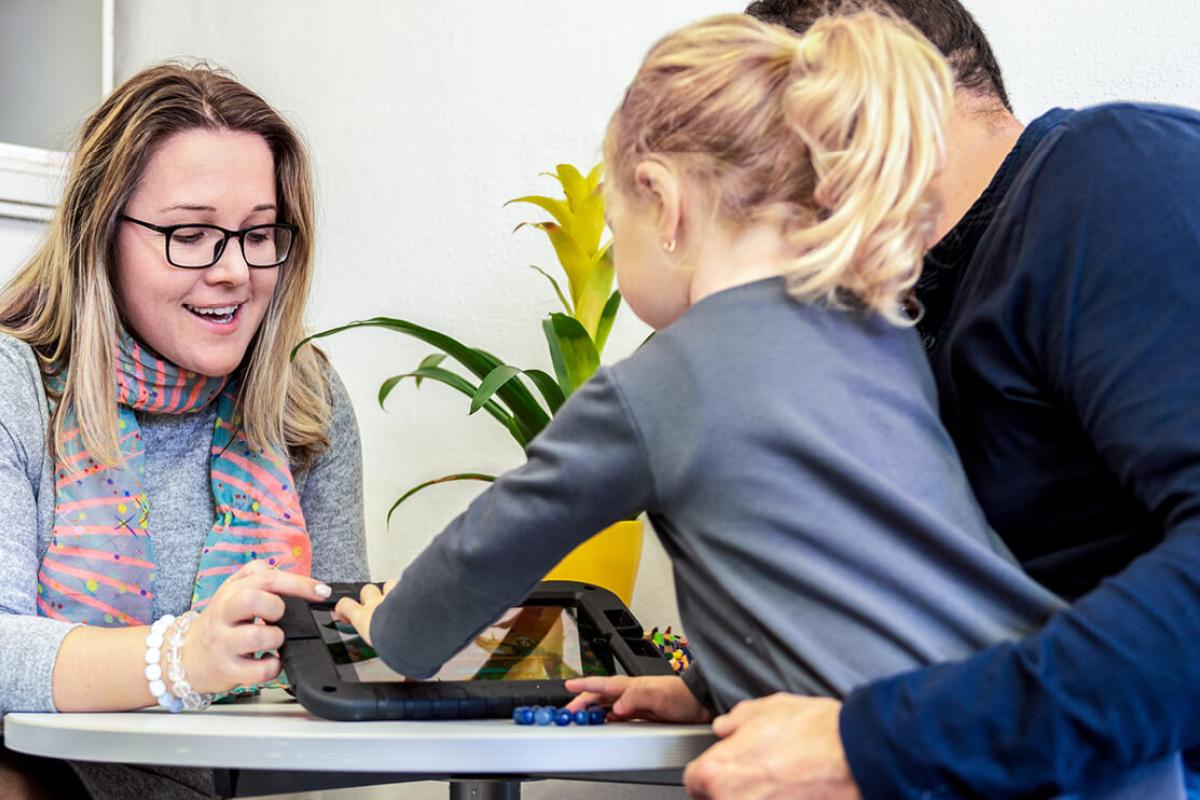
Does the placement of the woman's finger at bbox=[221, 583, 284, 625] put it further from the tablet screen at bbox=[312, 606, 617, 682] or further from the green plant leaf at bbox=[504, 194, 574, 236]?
the green plant leaf at bbox=[504, 194, 574, 236]

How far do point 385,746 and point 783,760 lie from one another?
0.86ft

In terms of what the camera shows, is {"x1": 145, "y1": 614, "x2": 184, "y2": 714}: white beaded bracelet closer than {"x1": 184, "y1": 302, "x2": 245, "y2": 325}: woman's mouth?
Yes

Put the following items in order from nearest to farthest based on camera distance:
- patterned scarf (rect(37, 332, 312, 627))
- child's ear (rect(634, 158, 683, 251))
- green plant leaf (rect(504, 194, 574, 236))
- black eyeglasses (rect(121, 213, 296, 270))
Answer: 1. child's ear (rect(634, 158, 683, 251))
2. patterned scarf (rect(37, 332, 312, 627))
3. black eyeglasses (rect(121, 213, 296, 270))
4. green plant leaf (rect(504, 194, 574, 236))

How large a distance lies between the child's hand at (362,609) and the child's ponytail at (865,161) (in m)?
0.47

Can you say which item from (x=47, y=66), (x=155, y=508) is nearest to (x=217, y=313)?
(x=155, y=508)

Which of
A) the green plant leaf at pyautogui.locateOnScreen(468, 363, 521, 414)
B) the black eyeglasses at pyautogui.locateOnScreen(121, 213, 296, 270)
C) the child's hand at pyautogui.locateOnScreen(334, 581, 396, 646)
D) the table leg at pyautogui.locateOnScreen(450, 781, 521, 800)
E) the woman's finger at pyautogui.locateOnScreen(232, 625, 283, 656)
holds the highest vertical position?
the black eyeglasses at pyautogui.locateOnScreen(121, 213, 296, 270)

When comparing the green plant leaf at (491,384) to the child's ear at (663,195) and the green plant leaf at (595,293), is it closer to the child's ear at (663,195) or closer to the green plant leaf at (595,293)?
the green plant leaf at (595,293)

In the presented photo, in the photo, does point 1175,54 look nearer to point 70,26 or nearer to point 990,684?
point 990,684

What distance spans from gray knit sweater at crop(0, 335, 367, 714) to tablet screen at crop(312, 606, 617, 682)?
0.27 m

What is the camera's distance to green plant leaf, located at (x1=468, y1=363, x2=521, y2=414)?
1562 mm

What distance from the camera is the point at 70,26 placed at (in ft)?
8.91

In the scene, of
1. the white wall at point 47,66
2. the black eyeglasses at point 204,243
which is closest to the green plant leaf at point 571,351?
the black eyeglasses at point 204,243

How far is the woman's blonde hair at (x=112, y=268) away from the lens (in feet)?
4.85

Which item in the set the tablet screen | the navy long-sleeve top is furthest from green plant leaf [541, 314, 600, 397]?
the navy long-sleeve top
